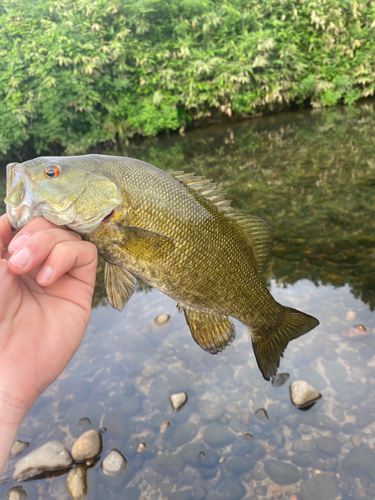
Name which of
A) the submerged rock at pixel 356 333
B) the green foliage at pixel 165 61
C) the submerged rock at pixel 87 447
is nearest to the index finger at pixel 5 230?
the submerged rock at pixel 87 447

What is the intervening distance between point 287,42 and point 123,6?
9.41 meters

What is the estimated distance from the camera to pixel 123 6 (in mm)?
18391

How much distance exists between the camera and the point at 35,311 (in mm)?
1633

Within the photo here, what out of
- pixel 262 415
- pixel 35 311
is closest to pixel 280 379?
pixel 262 415

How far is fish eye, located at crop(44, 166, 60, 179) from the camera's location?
68.2 inches

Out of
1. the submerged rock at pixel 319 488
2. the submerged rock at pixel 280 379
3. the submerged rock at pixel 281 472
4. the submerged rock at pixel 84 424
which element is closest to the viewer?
the submerged rock at pixel 319 488

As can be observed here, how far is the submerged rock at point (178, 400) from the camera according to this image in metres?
3.30

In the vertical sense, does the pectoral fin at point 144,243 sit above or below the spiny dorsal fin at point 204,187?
below

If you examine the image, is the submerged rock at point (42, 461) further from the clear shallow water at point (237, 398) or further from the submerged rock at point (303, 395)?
the submerged rock at point (303, 395)

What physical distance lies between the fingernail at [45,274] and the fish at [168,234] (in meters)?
0.29

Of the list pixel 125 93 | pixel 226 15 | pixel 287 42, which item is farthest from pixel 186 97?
pixel 287 42

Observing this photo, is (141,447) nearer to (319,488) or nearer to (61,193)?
(319,488)

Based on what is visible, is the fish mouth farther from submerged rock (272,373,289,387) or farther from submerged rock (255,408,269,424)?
submerged rock (272,373,289,387)

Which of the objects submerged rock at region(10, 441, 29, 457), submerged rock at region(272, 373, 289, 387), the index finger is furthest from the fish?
submerged rock at region(10, 441, 29, 457)
